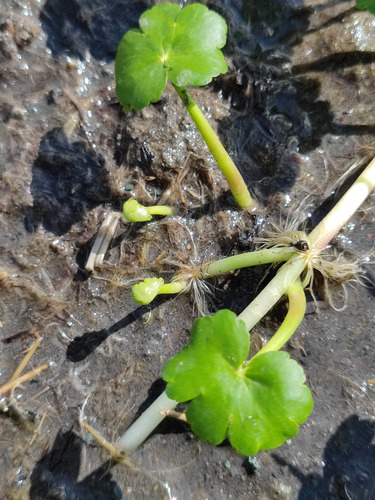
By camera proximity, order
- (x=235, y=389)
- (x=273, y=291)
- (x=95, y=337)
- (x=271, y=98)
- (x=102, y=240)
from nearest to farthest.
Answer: (x=235, y=389)
(x=273, y=291)
(x=95, y=337)
(x=102, y=240)
(x=271, y=98)

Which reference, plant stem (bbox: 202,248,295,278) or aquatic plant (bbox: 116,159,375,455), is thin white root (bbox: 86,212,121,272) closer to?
plant stem (bbox: 202,248,295,278)

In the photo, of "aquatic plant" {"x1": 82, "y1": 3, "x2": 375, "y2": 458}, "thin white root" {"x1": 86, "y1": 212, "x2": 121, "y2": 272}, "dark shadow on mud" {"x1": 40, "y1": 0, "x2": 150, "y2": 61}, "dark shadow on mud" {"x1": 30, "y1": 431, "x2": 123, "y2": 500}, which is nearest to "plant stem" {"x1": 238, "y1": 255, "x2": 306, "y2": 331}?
"aquatic plant" {"x1": 82, "y1": 3, "x2": 375, "y2": 458}

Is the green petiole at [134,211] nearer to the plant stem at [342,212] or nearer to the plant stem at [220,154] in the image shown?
the plant stem at [220,154]

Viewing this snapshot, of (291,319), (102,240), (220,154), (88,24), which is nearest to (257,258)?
(291,319)

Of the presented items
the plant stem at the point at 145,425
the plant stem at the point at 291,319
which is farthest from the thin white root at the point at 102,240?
the plant stem at the point at 291,319

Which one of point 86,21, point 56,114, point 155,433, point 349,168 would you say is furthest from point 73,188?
point 349,168

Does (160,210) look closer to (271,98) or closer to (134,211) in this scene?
(134,211)
